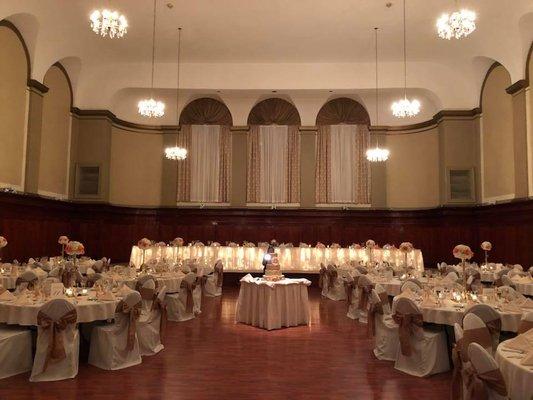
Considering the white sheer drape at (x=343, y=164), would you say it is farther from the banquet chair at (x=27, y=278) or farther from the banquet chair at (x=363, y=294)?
the banquet chair at (x=27, y=278)

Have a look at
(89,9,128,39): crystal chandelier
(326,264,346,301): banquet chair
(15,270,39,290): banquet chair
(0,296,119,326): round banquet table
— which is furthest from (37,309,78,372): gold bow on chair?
(326,264,346,301): banquet chair

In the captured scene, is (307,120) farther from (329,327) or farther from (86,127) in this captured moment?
(329,327)

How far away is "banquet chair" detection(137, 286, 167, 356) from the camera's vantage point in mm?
6285

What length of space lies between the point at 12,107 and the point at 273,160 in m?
9.02

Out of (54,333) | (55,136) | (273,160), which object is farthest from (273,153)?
(54,333)

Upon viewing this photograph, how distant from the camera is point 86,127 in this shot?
52.5 ft

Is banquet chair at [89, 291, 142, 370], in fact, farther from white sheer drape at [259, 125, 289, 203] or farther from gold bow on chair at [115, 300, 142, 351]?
white sheer drape at [259, 125, 289, 203]

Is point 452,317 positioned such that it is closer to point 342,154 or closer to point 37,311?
point 37,311

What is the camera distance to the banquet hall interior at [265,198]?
5.46m

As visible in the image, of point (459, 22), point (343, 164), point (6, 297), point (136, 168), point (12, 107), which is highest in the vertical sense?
point (459, 22)

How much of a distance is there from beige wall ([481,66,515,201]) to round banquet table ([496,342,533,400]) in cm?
1102

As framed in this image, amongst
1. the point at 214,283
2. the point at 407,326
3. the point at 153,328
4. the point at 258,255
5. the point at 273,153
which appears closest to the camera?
the point at 407,326

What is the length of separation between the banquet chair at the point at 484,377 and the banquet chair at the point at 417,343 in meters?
2.30

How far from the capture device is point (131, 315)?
18.8 ft
